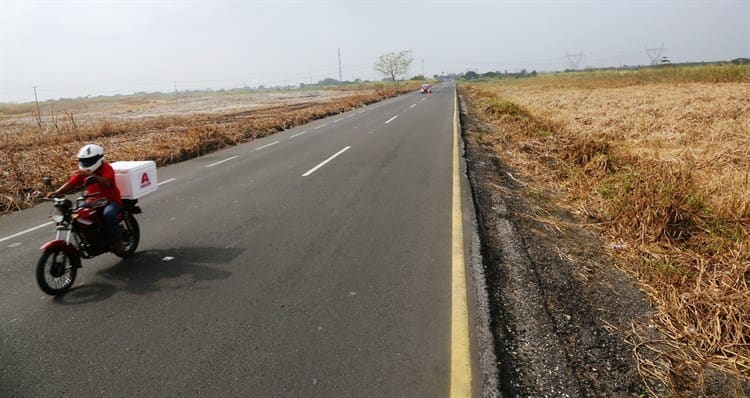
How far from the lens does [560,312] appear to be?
3371 millimetres

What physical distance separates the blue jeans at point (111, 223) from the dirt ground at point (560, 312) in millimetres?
3960

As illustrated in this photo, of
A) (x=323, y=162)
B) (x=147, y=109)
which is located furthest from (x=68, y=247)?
(x=147, y=109)

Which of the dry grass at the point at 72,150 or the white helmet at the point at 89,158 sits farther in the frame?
the dry grass at the point at 72,150

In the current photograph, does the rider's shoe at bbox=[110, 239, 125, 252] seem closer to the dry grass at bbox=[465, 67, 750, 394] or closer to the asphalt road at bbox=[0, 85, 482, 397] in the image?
the asphalt road at bbox=[0, 85, 482, 397]

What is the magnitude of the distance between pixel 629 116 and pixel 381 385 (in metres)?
15.7

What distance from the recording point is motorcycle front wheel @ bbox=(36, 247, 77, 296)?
3793mm

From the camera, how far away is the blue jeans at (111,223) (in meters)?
4.33

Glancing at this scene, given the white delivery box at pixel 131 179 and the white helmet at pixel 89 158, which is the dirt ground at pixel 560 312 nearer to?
the white delivery box at pixel 131 179

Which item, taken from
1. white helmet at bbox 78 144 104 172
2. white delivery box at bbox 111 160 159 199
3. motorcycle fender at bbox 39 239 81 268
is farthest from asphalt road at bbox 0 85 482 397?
white helmet at bbox 78 144 104 172

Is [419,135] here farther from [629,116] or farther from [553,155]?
[629,116]

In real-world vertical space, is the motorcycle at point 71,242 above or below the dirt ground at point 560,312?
above

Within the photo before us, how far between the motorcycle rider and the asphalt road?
1.59 feet

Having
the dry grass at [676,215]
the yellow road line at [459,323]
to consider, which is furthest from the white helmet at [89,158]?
the dry grass at [676,215]

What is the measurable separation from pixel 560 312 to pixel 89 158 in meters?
4.78
